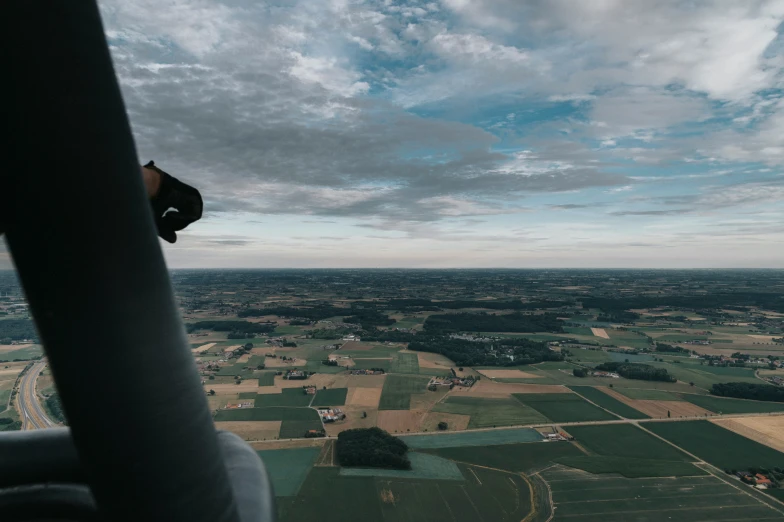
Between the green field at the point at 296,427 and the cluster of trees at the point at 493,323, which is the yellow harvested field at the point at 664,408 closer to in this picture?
the green field at the point at 296,427

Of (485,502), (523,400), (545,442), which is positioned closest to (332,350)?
(523,400)

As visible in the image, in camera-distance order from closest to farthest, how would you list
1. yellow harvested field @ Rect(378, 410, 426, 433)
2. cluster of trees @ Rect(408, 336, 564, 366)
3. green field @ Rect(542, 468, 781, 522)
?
green field @ Rect(542, 468, 781, 522) → yellow harvested field @ Rect(378, 410, 426, 433) → cluster of trees @ Rect(408, 336, 564, 366)

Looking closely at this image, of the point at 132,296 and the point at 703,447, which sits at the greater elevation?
the point at 132,296

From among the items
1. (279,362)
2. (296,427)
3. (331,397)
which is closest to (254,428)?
(296,427)

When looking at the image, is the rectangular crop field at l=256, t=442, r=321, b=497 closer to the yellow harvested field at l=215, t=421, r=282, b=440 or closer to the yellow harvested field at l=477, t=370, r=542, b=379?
the yellow harvested field at l=215, t=421, r=282, b=440

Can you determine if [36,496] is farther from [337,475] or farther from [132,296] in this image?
[337,475]

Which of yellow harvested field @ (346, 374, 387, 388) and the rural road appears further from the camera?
yellow harvested field @ (346, 374, 387, 388)

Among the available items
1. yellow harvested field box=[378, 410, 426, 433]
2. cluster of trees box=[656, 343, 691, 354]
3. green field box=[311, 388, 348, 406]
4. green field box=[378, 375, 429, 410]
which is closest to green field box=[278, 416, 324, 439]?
green field box=[311, 388, 348, 406]
